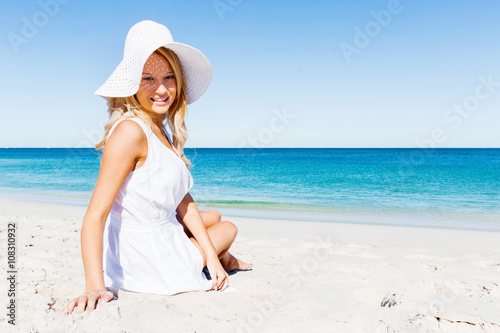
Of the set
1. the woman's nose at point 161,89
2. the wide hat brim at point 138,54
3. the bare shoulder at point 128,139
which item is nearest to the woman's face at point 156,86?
the woman's nose at point 161,89

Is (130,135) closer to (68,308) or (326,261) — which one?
(68,308)

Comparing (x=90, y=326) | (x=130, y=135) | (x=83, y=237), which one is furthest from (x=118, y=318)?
(x=130, y=135)

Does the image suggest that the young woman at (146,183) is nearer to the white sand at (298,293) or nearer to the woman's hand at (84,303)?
the woman's hand at (84,303)

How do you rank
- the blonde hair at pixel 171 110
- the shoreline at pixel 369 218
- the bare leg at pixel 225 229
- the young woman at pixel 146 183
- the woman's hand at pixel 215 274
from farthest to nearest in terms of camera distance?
the shoreline at pixel 369 218 → the bare leg at pixel 225 229 → the woman's hand at pixel 215 274 → the blonde hair at pixel 171 110 → the young woman at pixel 146 183

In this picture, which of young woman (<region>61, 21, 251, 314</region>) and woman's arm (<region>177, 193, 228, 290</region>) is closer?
young woman (<region>61, 21, 251, 314</region>)

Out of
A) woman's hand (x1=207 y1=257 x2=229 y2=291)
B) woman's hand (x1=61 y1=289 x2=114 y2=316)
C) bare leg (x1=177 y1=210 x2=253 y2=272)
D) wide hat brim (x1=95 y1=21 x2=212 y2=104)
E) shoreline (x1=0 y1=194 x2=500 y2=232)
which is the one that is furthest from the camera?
shoreline (x1=0 y1=194 x2=500 y2=232)

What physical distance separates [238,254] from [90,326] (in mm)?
2507

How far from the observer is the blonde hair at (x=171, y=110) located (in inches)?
84.4

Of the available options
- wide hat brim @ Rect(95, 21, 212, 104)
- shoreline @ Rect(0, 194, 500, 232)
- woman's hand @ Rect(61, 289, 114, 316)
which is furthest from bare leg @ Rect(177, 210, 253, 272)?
shoreline @ Rect(0, 194, 500, 232)

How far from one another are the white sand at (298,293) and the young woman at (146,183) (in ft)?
0.53

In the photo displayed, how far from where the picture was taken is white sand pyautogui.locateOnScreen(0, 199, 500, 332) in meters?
1.91

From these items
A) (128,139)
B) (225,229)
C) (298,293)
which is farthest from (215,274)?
(128,139)

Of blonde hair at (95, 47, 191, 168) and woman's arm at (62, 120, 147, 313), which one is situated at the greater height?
blonde hair at (95, 47, 191, 168)

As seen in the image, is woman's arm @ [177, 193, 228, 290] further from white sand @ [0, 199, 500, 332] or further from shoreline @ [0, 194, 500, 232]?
shoreline @ [0, 194, 500, 232]
